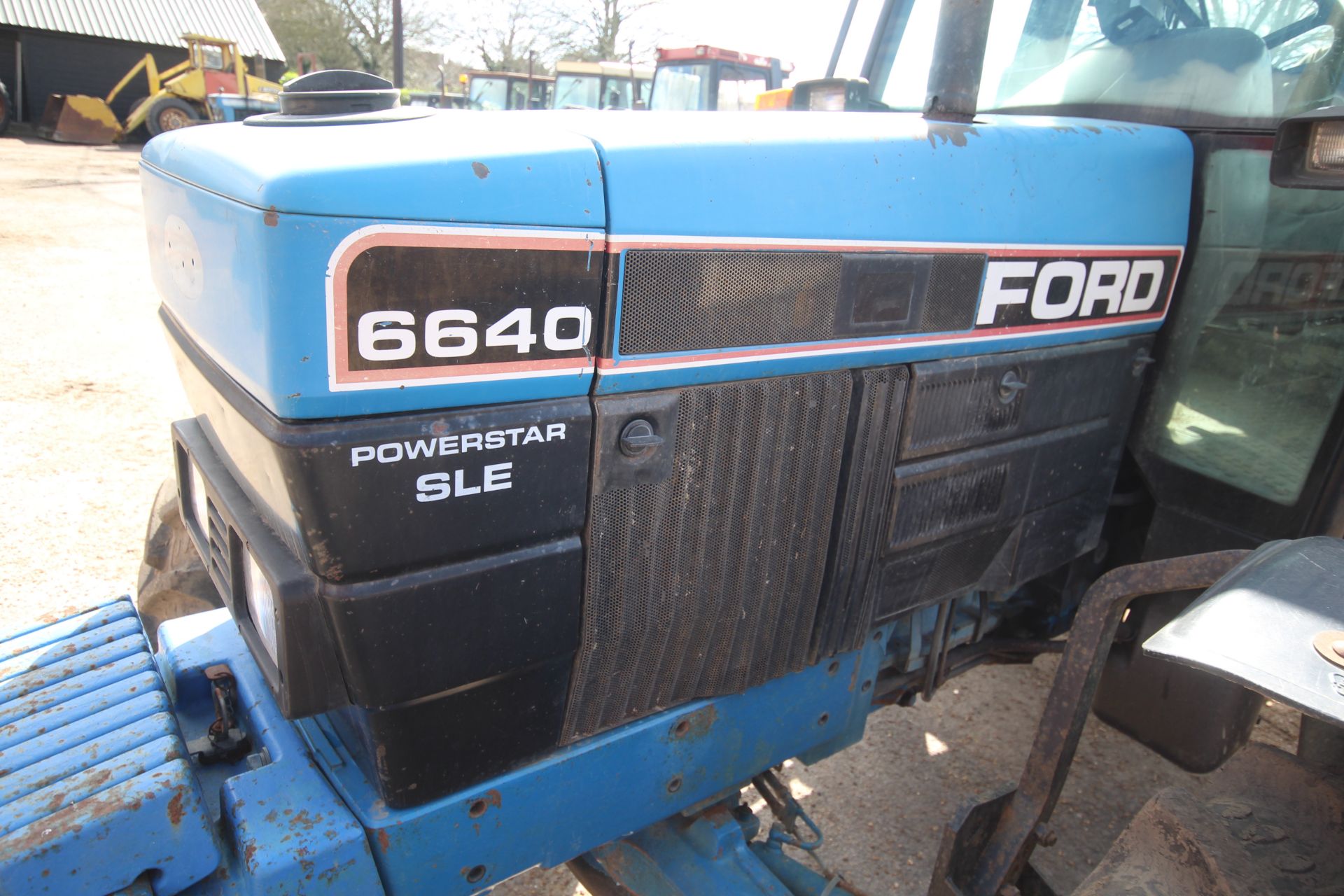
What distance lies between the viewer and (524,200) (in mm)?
1156

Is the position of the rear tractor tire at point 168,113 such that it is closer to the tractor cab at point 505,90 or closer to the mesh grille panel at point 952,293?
the tractor cab at point 505,90

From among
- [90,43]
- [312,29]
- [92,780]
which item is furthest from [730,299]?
[312,29]

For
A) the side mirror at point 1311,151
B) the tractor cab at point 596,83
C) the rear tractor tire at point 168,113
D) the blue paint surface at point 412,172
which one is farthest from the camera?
the rear tractor tire at point 168,113

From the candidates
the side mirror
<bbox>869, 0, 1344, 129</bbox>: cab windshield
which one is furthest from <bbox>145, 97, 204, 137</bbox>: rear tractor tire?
the side mirror

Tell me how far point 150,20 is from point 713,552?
25.0m

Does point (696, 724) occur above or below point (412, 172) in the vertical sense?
below

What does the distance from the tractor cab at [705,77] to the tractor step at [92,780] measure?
9.91m

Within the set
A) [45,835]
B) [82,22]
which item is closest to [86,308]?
[45,835]

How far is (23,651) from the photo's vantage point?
1608 millimetres

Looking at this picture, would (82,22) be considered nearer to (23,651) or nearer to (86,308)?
(86,308)

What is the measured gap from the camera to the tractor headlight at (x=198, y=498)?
156 centimetres

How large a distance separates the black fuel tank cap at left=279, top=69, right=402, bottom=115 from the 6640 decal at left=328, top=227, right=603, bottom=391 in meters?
0.42

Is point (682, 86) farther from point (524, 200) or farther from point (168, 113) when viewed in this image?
point (168, 113)

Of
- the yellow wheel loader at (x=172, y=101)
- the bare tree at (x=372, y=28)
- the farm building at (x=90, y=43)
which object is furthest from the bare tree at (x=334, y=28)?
the yellow wheel loader at (x=172, y=101)
